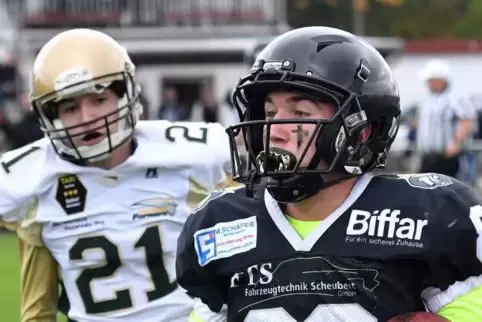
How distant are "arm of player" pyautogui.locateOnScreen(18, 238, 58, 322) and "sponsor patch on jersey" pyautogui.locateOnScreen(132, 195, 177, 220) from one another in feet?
1.10

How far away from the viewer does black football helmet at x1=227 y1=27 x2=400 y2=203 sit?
108 inches

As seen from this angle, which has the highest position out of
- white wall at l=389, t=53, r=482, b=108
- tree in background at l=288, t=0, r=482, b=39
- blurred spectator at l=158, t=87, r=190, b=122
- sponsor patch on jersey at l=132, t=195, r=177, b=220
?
sponsor patch on jersey at l=132, t=195, r=177, b=220

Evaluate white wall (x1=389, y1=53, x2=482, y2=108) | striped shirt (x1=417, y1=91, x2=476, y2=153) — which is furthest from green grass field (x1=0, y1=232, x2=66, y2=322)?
white wall (x1=389, y1=53, x2=482, y2=108)

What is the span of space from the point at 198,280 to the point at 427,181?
1.99ft

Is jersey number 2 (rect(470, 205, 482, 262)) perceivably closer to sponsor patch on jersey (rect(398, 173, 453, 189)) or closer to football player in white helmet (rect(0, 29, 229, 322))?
sponsor patch on jersey (rect(398, 173, 453, 189))

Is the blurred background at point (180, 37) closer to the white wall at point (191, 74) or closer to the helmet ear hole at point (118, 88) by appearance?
the white wall at point (191, 74)

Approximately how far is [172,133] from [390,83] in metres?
1.35

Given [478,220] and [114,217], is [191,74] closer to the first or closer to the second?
[114,217]

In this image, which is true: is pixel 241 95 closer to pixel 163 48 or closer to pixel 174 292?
pixel 174 292

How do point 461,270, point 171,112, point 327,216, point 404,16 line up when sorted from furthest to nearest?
point 404,16 → point 171,112 → point 327,216 → point 461,270

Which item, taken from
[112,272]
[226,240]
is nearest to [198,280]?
[226,240]

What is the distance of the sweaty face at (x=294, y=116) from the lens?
276cm

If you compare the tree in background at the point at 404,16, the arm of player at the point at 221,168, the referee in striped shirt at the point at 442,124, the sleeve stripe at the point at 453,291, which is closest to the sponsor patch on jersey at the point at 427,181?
the sleeve stripe at the point at 453,291

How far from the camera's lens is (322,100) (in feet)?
9.17
